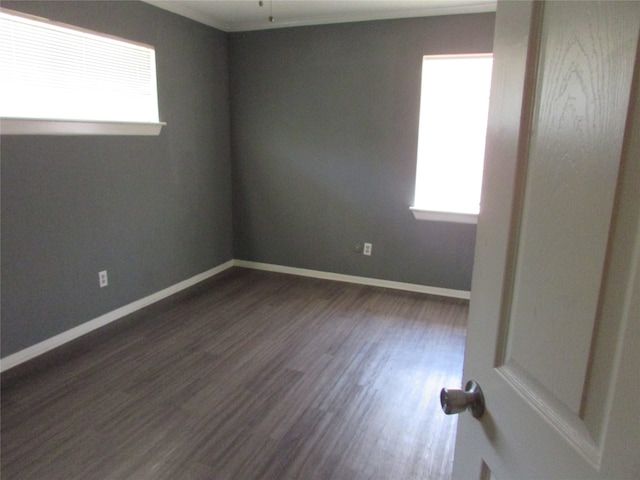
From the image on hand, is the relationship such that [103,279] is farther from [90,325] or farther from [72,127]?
[72,127]

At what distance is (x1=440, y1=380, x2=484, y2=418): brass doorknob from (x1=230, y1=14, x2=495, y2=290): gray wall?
3258mm

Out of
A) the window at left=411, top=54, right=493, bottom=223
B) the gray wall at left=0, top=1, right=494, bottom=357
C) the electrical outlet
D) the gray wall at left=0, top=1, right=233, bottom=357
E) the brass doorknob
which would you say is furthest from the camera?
the window at left=411, top=54, right=493, bottom=223

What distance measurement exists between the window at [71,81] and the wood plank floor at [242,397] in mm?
1509

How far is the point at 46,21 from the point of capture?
8.73 ft

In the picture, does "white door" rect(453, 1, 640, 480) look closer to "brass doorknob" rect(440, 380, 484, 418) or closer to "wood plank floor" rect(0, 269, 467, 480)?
"brass doorknob" rect(440, 380, 484, 418)

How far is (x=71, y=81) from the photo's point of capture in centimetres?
288

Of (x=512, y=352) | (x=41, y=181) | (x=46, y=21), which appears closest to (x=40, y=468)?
(x=41, y=181)

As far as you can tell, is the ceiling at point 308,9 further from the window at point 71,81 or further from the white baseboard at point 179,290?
the white baseboard at point 179,290

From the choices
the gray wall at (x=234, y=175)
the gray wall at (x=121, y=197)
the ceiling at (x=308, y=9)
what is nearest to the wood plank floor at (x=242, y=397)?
the gray wall at (x=121, y=197)

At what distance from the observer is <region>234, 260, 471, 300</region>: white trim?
13.4ft

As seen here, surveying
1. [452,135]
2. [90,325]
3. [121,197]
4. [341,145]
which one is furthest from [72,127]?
[452,135]

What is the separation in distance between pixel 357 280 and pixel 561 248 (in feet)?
12.6

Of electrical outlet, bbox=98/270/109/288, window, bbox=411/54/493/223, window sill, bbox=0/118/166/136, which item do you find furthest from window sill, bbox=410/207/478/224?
electrical outlet, bbox=98/270/109/288

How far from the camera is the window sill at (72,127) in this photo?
253cm
